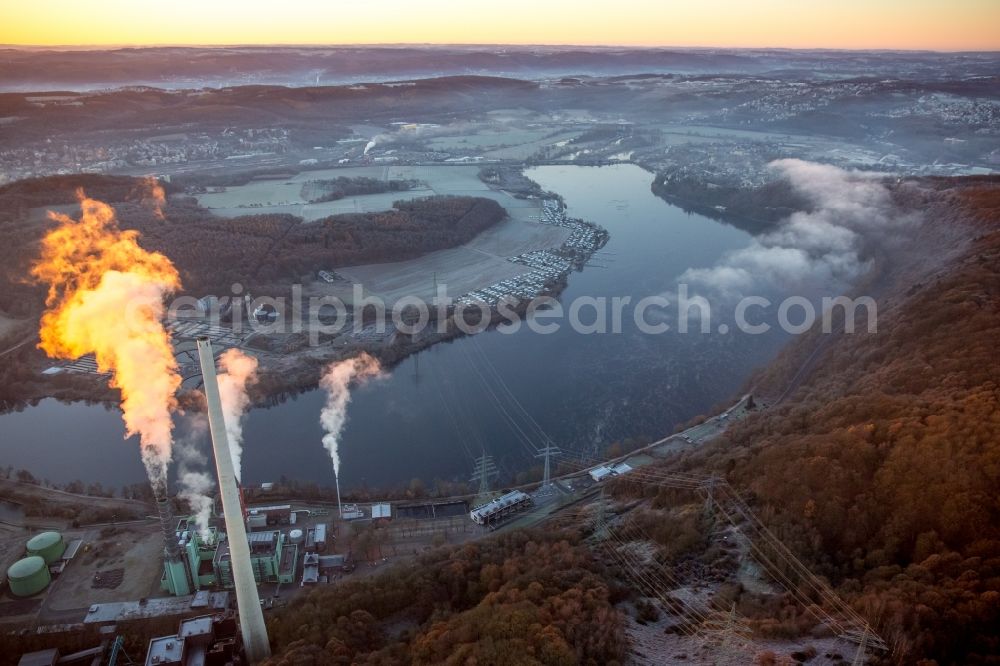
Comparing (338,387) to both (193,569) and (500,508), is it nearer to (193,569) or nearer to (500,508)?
(500,508)

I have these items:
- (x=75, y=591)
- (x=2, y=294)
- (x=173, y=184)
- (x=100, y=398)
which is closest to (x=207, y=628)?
(x=75, y=591)

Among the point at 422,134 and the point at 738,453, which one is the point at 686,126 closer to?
the point at 422,134

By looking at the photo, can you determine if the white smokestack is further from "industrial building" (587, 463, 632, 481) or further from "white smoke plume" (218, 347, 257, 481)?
"industrial building" (587, 463, 632, 481)

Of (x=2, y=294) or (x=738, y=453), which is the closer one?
(x=738, y=453)

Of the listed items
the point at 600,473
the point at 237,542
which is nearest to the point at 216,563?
the point at 237,542

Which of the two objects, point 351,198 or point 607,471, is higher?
point 351,198

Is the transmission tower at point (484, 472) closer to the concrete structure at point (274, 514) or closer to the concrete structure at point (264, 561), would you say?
the concrete structure at point (274, 514)
